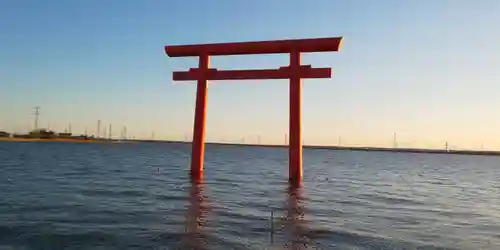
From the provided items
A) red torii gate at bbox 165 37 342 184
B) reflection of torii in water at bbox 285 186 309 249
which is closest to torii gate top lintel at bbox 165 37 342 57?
red torii gate at bbox 165 37 342 184

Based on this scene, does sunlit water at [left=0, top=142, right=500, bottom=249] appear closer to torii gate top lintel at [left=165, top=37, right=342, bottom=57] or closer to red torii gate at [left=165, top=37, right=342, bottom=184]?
red torii gate at [left=165, top=37, right=342, bottom=184]

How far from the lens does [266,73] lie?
13445 mm

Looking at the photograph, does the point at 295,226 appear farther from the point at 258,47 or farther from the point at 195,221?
the point at 258,47

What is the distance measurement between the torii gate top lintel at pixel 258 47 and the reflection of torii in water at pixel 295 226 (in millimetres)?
4638

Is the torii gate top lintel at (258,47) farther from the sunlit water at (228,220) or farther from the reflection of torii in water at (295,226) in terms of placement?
the reflection of torii in water at (295,226)

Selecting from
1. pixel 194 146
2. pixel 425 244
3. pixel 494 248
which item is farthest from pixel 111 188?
pixel 494 248

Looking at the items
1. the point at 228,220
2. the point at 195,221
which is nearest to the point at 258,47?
the point at 228,220

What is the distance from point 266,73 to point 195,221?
7.05 meters

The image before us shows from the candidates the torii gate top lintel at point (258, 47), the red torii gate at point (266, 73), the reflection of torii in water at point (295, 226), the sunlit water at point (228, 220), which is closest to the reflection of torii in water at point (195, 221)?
the sunlit water at point (228, 220)

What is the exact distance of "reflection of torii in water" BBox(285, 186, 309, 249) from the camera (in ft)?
19.5

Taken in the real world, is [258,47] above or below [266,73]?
above

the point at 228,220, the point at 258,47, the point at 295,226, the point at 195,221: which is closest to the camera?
the point at 295,226

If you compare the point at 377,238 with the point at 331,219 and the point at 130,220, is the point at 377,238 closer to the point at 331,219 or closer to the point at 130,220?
the point at 331,219

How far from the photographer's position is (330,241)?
6.21 m
